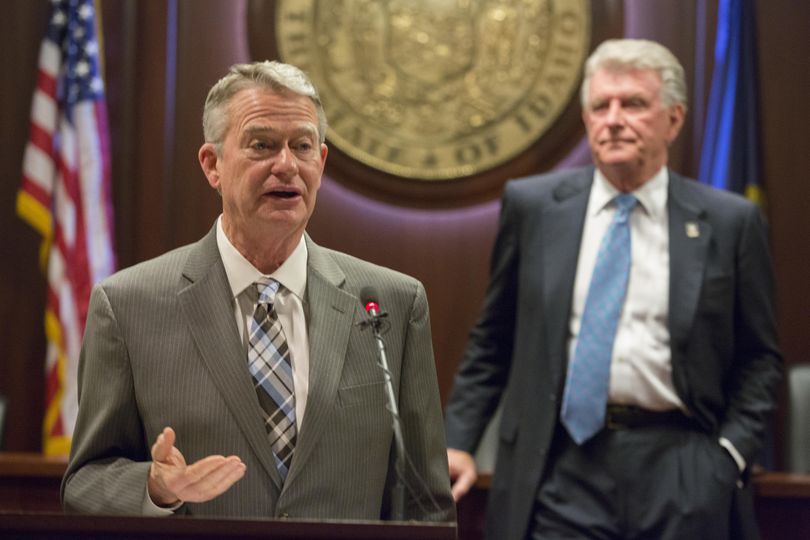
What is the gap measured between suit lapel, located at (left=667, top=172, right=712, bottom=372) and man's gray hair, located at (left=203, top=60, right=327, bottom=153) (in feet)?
4.34

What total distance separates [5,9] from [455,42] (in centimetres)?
190

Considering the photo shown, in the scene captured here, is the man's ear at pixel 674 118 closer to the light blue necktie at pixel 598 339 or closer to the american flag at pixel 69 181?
the light blue necktie at pixel 598 339

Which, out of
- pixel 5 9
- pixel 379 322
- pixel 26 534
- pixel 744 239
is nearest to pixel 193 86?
pixel 5 9

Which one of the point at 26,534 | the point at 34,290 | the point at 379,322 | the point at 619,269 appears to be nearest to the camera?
the point at 26,534

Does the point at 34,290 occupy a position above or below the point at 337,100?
below

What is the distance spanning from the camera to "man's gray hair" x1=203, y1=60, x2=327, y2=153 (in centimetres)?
223

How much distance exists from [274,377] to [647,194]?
1.59 meters

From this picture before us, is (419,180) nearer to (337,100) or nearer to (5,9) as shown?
(337,100)

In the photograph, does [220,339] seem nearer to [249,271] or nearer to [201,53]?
[249,271]

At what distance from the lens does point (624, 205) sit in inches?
131

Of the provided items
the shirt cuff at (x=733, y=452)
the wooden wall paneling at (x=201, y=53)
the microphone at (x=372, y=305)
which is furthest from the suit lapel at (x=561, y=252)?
the wooden wall paneling at (x=201, y=53)

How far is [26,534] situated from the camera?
5.15 feet

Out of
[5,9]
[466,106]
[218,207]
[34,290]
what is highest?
[5,9]

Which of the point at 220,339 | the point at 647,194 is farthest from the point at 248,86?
the point at 647,194
